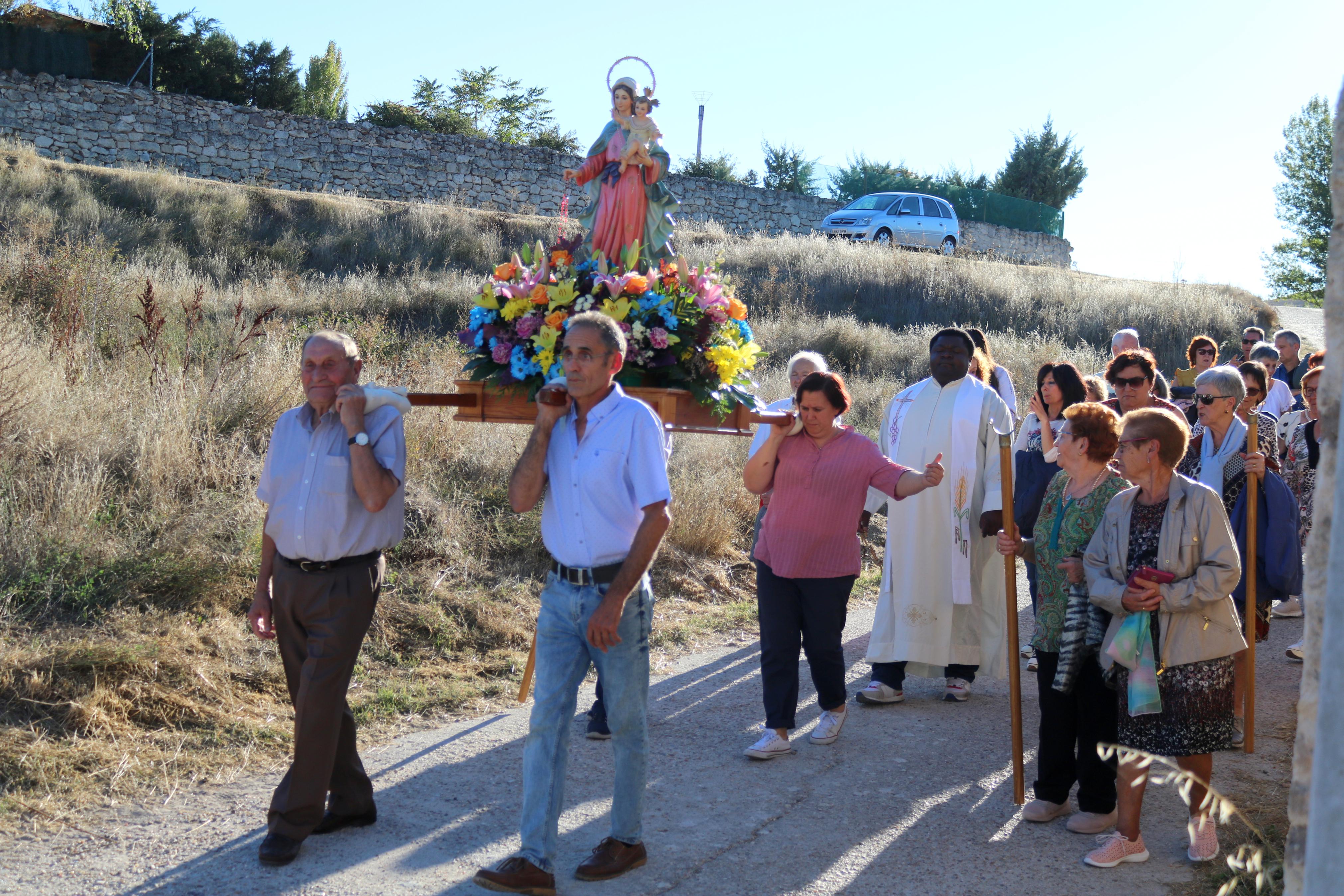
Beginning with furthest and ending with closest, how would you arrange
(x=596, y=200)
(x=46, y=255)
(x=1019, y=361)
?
(x=1019, y=361) < (x=46, y=255) < (x=596, y=200)

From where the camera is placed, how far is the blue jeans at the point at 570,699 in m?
4.02

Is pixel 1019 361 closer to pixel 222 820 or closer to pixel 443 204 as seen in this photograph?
pixel 443 204


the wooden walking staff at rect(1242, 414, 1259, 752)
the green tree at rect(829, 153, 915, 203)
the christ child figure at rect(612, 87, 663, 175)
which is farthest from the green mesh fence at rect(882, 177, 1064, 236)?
the christ child figure at rect(612, 87, 663, 175)

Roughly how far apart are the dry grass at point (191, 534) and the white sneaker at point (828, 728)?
181 centimetres

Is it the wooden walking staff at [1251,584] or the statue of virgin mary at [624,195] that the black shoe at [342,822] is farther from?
the wooden walking staff at [1251,584]

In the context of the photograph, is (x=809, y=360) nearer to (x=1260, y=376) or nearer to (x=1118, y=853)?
(x=1118, y=853)

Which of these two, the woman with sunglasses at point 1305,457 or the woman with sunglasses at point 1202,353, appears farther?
the woman with sunglasses at point 1202,353

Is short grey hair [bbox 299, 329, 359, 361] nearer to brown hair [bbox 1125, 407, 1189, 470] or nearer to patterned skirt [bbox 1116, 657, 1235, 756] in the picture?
brown hair [bbox 1125, 407, 1189, 470]

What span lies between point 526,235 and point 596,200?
60.3 ft

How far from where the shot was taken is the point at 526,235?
23.8 meters

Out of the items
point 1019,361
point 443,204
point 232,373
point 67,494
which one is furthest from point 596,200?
point 443,204

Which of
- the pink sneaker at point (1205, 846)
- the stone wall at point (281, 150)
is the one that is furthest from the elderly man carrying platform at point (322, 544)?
the stone wall at point (281, 150)

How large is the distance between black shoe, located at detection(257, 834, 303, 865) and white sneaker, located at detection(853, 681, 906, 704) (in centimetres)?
351

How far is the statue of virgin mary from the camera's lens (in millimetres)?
5766
